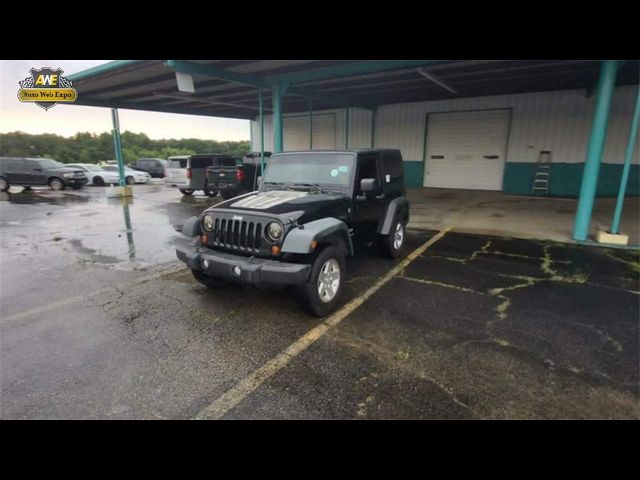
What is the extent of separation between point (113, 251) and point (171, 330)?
13.1 ft

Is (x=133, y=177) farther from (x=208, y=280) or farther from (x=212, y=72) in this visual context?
(x=208, y=280)

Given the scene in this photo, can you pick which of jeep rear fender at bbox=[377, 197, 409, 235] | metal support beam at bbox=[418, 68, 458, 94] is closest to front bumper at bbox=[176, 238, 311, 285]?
jeep rear fender at bbox=[377, 197, 409, 235]

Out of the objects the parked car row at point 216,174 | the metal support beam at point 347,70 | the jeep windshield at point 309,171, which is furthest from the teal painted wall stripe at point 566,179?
the jeep windshield at point 309,171

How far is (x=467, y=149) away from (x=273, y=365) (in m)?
15.4

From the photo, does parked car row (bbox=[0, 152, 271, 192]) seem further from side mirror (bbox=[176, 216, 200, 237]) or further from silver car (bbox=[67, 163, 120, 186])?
side mirror (bbox=[176, 216, 200, 237])

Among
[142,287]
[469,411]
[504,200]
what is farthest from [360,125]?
[469,411]

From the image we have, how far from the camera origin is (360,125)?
1845 cm

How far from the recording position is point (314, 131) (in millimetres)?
20281

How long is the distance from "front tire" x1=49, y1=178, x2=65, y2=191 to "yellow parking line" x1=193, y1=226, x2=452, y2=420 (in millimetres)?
19655

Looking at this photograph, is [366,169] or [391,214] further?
[391,214]

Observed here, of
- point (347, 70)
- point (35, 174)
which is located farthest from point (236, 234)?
point (35, 174)

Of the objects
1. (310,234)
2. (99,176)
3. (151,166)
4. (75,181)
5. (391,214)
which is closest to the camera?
(310,234)

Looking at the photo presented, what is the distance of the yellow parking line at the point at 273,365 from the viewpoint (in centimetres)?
244
